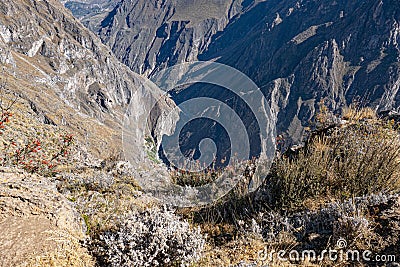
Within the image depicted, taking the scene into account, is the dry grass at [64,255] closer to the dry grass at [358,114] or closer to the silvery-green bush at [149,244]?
the silvery-green bush at [149,244]

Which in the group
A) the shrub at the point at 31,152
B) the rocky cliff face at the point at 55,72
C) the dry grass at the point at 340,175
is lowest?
the dry grass at the point at 340,175

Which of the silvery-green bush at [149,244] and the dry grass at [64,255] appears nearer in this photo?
the dry grass at [64,255]

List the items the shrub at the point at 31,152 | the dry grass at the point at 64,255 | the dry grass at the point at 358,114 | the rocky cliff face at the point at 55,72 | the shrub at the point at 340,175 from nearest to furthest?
the dry grass at the point at 64,255, the shrub at the point at 340,175, the shrub at the point at 31,152, the dry grass at the point at 358,114, the rocky cliff face at the point at 55,72

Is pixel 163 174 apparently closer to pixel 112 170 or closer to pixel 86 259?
pixel 112 170

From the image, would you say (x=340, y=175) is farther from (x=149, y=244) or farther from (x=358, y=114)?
(x=149, y=244)

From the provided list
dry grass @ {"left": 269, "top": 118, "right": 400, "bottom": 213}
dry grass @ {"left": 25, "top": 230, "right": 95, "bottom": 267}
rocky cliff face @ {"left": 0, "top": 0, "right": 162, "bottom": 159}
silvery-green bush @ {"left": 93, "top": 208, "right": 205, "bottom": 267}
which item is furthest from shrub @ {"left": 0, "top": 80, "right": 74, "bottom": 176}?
rocky cliff face @ {"left": 0, "top": 0, "right": 162, "bottom": 159}

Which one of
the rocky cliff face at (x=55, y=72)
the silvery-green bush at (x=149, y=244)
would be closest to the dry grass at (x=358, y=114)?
the silvery-green bush at (x=149, y=244)

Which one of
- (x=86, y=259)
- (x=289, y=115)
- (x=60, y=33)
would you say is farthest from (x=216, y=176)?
(x=60, y=33)

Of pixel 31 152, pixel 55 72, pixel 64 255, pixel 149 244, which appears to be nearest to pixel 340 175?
pixel 149 244

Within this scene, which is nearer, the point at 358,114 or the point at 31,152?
the point at 358,114
